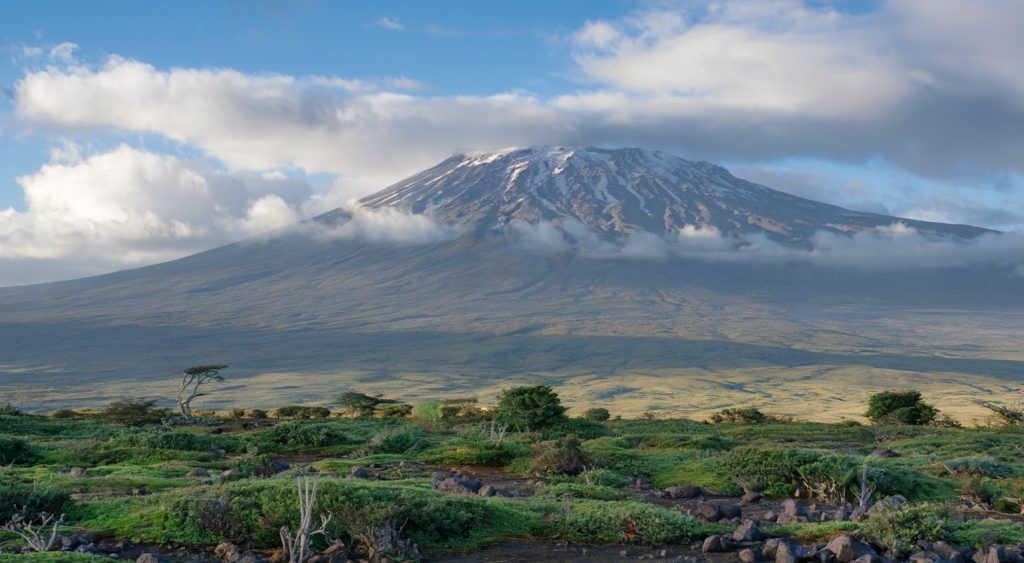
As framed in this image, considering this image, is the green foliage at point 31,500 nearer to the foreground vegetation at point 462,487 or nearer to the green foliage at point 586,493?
the foreground vegetation at point 462,487

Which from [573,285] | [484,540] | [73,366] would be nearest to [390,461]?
[484,540]

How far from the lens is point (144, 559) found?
750 centimetres

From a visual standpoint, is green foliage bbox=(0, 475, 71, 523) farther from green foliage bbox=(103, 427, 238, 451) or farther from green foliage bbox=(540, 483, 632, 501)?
green foliage bbox=(103, 427, 238, 451)

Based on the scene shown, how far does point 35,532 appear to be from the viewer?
8188 millimetres

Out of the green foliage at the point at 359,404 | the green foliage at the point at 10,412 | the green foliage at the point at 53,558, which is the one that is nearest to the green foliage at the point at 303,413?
the green foliage at the point at 359,404

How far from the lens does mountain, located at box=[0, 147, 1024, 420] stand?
87188 mm

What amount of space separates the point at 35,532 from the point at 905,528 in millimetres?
7683

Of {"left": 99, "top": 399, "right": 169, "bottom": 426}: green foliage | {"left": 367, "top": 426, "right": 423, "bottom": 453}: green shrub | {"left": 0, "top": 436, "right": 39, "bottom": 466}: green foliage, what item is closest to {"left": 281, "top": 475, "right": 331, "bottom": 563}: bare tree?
{"left": 0, "top": 436, "right": 39, "bottom": 466}: green foliage

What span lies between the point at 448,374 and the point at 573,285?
76.0 meters

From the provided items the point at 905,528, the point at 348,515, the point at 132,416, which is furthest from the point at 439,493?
the point at 132,416

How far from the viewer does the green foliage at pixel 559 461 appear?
13539 millimetres

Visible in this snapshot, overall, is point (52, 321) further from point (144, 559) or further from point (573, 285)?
point (144, 559)

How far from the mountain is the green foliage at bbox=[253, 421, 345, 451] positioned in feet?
127

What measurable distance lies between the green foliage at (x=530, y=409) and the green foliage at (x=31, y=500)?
1322 cm
